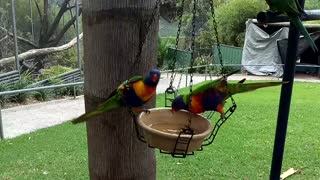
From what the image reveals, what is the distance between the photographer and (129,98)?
1.32 metres

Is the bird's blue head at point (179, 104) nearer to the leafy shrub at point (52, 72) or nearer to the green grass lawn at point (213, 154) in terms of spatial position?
the green grass lawn at point (213, 154)

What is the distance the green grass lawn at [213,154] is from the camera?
13.1 ft

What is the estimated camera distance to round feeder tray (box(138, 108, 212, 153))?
1329 mm

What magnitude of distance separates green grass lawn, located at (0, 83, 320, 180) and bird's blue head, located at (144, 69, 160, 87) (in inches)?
106

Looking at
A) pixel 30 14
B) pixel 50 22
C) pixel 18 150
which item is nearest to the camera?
pixel 18 150

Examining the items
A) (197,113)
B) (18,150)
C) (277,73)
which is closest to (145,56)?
(197,113)

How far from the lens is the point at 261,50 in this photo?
14586 millimetres

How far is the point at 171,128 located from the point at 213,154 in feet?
10.1

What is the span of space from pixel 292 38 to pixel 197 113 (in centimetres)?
75

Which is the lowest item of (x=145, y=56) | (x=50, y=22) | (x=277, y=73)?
(x=277, y=73)

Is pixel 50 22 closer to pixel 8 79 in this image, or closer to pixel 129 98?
pixel 8 79

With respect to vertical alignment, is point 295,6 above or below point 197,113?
above

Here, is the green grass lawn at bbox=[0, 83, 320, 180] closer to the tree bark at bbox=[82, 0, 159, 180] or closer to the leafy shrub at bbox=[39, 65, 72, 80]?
the tree bark at bbox=[82, 0, 159, 180]

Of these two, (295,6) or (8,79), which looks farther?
(8,79)
